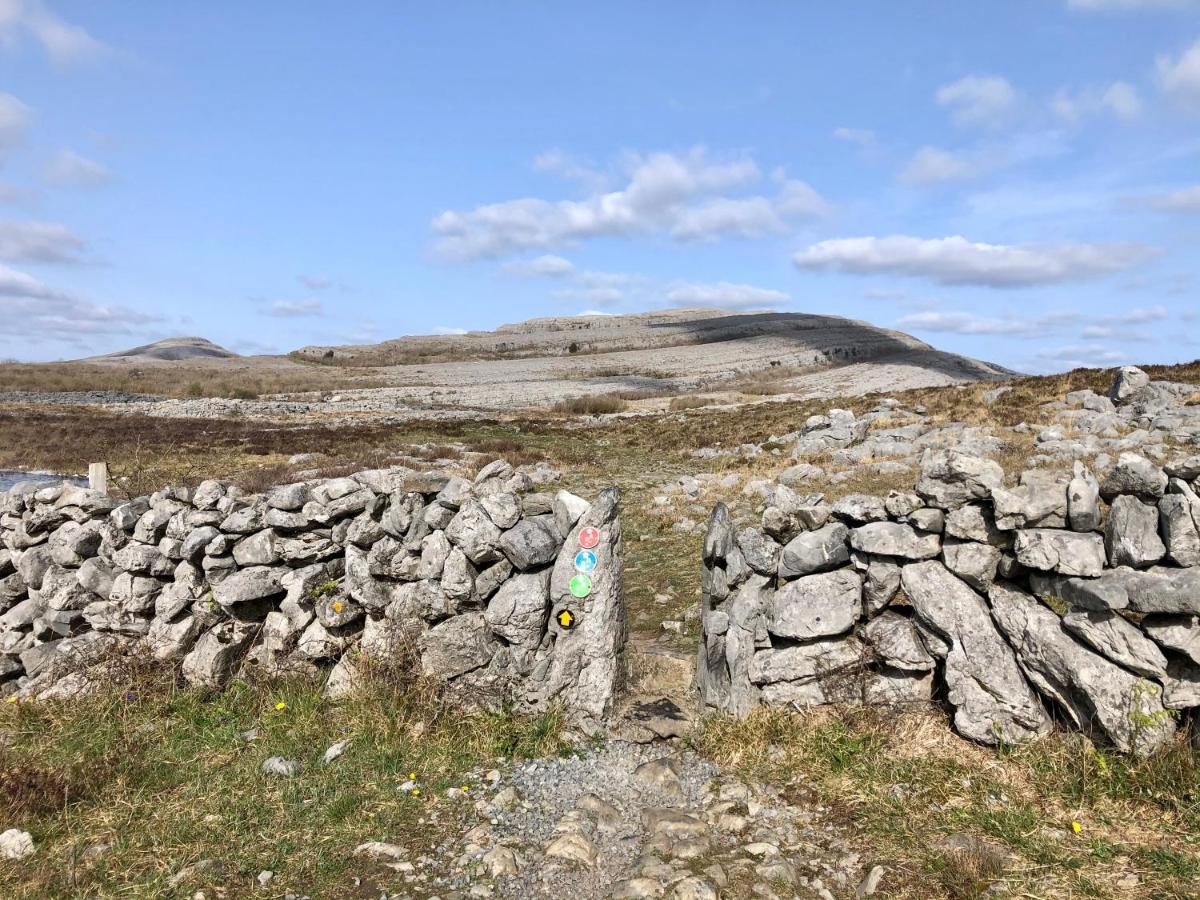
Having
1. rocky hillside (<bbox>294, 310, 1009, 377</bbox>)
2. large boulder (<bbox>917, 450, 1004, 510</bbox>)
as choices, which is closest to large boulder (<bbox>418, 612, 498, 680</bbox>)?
large boulder (<bbox>917, 450, 1004, 510</bbox>)

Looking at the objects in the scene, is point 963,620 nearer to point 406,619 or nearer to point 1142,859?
point 1142,859

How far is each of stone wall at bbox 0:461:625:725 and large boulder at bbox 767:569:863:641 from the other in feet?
5.54

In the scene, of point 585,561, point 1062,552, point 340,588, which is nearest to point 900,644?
point 1062,552

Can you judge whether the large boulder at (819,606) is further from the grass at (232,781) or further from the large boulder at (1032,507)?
the grass at (232,781)

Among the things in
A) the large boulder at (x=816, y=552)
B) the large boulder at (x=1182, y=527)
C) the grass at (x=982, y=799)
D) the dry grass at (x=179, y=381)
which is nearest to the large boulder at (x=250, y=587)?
the grass at (x=982, y=799)

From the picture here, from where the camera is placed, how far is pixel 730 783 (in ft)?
19.8

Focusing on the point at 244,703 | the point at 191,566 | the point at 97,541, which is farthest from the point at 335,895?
the point at 97,541

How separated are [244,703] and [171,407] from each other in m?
56.7

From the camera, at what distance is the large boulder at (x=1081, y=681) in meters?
5.53

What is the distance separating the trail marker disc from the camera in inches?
287

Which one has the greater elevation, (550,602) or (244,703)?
(550,602)

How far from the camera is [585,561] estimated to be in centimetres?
729

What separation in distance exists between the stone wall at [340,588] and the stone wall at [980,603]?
1.46 metres

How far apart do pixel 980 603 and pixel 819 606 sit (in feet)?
4.45
